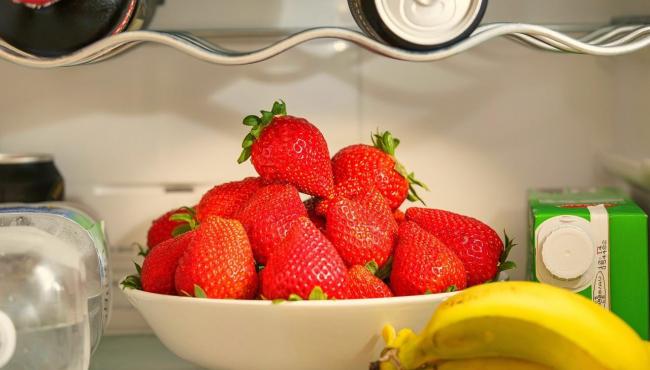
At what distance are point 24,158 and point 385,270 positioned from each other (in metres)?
0.57

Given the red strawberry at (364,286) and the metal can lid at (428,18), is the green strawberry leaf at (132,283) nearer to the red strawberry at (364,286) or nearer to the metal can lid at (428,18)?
the red strawberry at (364,286)

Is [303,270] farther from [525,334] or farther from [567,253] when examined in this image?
[567,253]

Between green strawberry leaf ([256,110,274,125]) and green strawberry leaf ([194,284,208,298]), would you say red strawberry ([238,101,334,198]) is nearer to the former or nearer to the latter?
green strawberry leaf ([256,110,274,125])

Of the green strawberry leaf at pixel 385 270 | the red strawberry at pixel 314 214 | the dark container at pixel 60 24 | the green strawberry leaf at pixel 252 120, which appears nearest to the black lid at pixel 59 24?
the dark container at pixel 60 24

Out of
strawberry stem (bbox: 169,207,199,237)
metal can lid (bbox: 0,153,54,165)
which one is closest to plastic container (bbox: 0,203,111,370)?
strawberry stem (bbox: 169,207,199,237)

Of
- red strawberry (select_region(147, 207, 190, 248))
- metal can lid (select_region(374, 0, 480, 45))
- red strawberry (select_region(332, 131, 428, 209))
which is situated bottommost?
red strawberry (select_region(147, 207, 190, 248))

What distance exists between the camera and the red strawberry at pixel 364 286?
86cm

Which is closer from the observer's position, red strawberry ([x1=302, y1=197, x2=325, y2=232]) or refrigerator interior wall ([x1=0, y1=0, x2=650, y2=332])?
red strawberry ([x1=302, y1=197, x2=325, y2=232])

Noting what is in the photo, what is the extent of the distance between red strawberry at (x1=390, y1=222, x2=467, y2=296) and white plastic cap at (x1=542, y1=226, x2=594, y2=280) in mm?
166

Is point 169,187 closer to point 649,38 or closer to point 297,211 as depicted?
point 297,211

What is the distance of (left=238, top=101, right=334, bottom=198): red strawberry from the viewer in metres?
0.95

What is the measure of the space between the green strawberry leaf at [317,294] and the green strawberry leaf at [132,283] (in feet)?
0.81

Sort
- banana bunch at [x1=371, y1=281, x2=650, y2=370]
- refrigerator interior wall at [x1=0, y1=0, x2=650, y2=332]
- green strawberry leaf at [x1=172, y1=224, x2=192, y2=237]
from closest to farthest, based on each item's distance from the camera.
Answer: banana bunch at [x1=371, y1=281, x2=650, y2=370]
green strawberry leaf at [x1=172, y1=224, x2=192, y2=237]
refrigerator interior wall at [x1=0, y1=0, x2=650, y2=332]

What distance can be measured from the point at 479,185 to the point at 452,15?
1.39 ft
